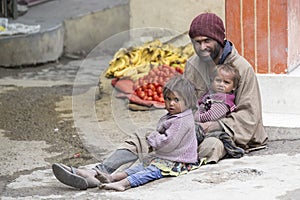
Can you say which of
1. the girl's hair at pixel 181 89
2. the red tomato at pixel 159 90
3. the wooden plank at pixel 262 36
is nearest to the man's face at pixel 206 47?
the girl's hair at pixel 181 89

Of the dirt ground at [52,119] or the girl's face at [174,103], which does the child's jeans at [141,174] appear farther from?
the dirt ground at [52,119]

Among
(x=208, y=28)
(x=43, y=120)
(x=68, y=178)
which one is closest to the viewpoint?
(x=68, y=178)

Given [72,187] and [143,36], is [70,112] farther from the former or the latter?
[72,187]

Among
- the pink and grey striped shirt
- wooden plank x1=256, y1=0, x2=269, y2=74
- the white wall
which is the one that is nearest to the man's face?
the pink and grey striped shirt

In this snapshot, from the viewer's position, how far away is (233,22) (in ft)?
23.7

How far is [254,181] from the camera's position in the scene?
562 cm

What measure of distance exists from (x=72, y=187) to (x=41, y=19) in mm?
6842

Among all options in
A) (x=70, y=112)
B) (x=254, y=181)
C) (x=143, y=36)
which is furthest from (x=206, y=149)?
(x=143, y=36)

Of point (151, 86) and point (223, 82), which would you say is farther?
point (151, 86)

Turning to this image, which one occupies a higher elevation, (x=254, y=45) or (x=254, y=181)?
(x=254, y=45)

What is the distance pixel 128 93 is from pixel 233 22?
191 cm

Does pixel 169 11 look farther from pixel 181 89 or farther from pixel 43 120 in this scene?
pixel 181 89

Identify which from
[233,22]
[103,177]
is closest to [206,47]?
[233,22]

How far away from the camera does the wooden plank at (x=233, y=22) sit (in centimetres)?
718
